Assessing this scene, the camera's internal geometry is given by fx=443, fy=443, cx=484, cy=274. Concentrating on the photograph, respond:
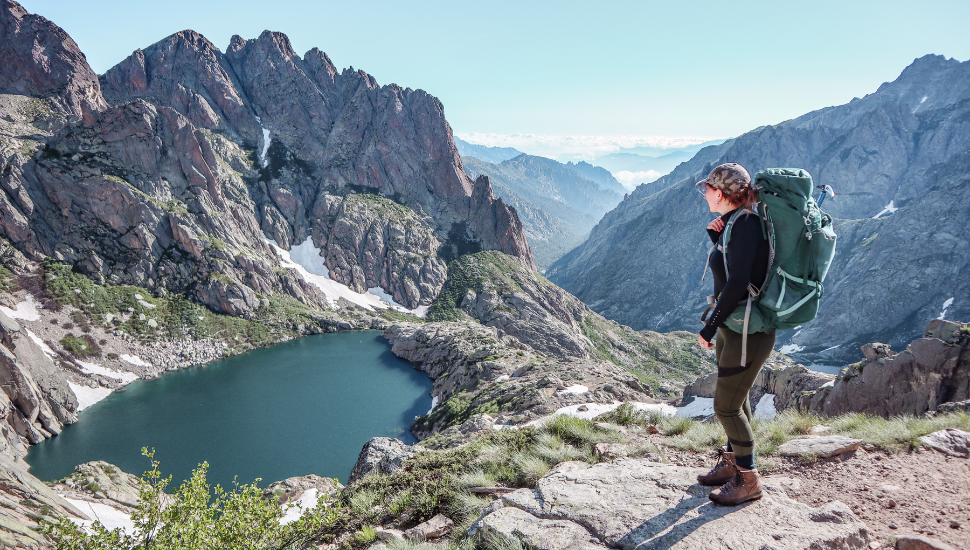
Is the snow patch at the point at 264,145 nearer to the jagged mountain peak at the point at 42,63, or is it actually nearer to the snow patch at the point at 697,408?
the jagged mountain peak at the point at 42,63

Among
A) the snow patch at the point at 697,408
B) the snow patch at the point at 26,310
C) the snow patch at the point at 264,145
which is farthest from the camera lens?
the snow patch at the point at 264,145

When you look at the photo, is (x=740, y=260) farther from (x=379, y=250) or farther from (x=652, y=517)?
(x=379, y=250)

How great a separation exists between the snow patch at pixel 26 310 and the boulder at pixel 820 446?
106 metres

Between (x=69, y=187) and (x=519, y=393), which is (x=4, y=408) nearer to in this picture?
(x=519, y=393)

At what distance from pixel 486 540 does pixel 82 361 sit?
95.8 metres

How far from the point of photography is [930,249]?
15612 cm

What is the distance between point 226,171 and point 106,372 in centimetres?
8049

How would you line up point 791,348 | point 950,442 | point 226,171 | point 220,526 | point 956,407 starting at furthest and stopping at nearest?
point 791,348 < point 226,171 < point 956,407 < point 220,526 < point 950,442

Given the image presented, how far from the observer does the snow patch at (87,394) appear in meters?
64.4

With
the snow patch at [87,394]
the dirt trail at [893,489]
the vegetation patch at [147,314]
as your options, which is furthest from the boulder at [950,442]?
the vegetation patch at [147,314]

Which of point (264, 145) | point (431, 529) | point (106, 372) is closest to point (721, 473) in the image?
point (431, 529)

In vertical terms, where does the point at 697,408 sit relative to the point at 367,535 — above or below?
below

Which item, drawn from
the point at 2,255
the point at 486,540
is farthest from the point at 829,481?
the point at 2,255

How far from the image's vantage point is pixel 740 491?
523 cm
